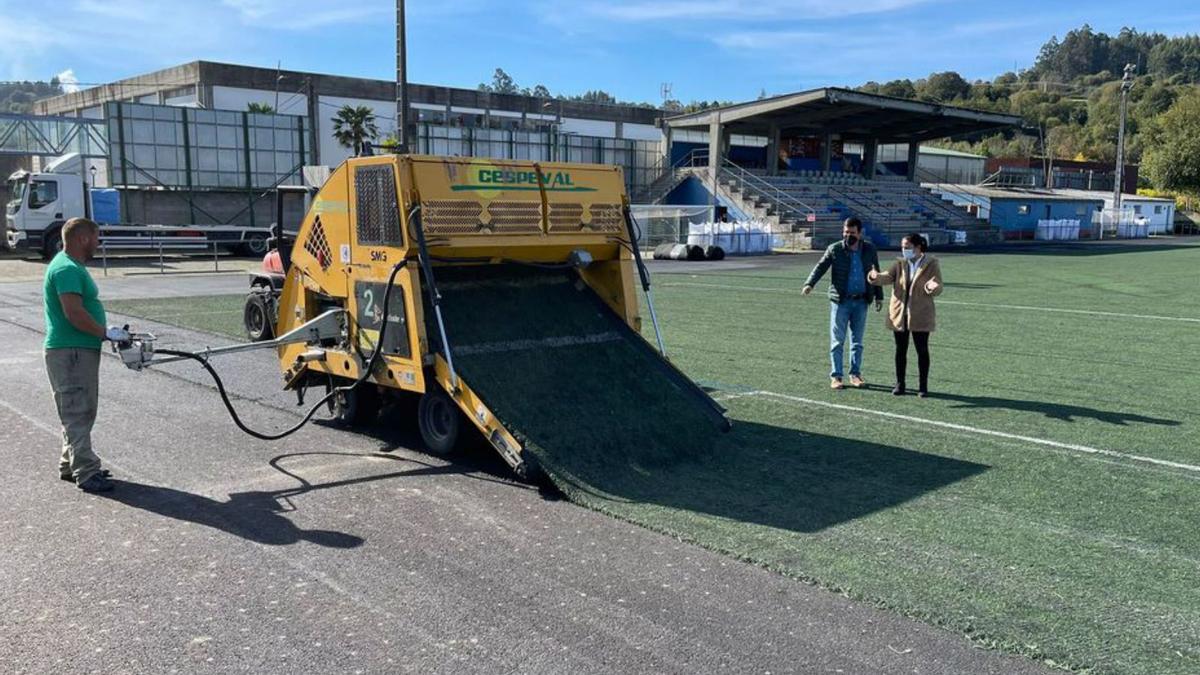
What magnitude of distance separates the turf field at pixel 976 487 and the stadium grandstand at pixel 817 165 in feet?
103

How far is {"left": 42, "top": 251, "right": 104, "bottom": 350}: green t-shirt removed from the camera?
20.0 ft

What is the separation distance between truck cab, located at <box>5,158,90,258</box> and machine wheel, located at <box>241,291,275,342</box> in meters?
22.2

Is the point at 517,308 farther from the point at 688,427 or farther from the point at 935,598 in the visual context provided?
the point at 935,598

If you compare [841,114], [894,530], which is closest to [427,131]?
[841,114]

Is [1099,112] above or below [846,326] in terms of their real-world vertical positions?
above

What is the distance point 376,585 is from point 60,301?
10.4 feet

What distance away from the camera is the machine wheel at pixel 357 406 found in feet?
26.8

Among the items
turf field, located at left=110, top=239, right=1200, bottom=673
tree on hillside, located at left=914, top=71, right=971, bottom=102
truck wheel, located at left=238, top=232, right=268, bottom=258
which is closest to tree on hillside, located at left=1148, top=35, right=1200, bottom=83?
tree on hillside, located at left=914, top=71, right=971, bottom=102

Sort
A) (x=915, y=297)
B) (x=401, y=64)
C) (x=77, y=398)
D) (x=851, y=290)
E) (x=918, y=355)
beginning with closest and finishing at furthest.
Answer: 1. (x=77, y=398)
2. (x=915, y=297)
3. (x=918, y=355)
4. (x=851, y=290)
5. (x=401, y=64)

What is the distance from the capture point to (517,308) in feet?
→ 25.2

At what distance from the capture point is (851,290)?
9.86 meters

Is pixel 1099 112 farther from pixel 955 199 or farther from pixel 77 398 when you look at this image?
pixel 77 398

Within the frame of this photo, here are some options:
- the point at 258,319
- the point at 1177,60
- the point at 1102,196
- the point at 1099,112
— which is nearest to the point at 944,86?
the point at 1099,112

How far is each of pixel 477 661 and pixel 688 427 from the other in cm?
361
